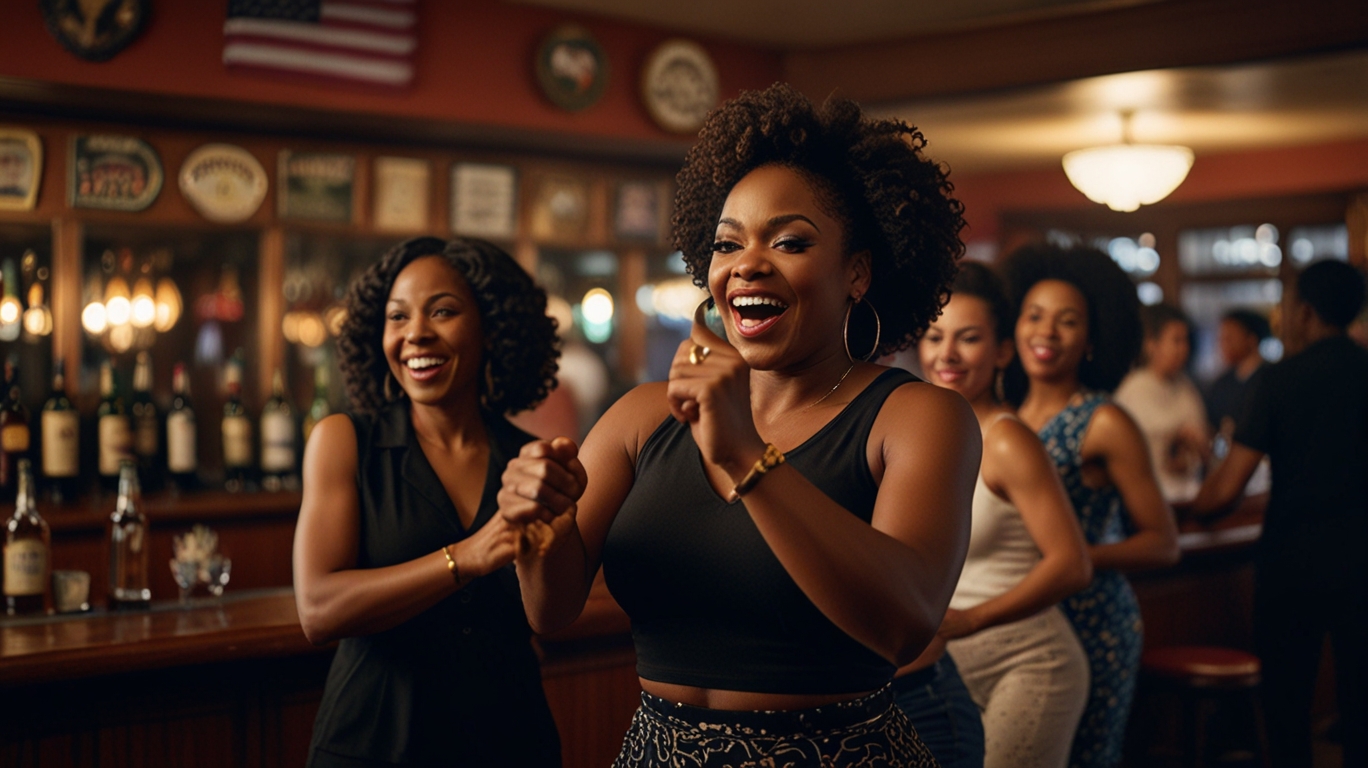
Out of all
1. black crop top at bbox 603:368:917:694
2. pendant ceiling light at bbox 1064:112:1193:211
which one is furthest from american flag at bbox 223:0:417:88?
black crop top at bbox 603:368:917:694

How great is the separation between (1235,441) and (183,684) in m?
3.03

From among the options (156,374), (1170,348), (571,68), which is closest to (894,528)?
(571,68)

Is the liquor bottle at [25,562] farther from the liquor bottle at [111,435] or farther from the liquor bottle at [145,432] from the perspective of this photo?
the liquor bottle at [145,432]

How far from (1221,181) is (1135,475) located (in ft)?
24.3

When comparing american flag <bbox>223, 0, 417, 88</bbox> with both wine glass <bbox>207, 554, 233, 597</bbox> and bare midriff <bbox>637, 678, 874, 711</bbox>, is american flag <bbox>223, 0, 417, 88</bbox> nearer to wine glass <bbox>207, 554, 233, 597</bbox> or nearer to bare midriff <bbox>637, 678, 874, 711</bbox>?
wine glass <bbox>207, 554, 233, 597</bbox>

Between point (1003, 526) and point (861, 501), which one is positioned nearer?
point (861, 501)

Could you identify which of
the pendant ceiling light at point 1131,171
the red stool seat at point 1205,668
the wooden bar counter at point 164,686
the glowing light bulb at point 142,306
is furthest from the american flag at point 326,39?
the red stool seat at point 1205,668

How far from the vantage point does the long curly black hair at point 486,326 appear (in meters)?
2.10

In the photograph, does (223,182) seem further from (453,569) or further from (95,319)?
(453,569)

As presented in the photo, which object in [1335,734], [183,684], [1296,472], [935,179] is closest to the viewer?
[935,179]

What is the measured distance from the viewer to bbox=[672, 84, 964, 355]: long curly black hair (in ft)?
4.66

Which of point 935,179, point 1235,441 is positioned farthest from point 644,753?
point 1235,441

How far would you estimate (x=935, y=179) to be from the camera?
4.96 feet

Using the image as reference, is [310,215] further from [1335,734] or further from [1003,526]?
[1335,734]
